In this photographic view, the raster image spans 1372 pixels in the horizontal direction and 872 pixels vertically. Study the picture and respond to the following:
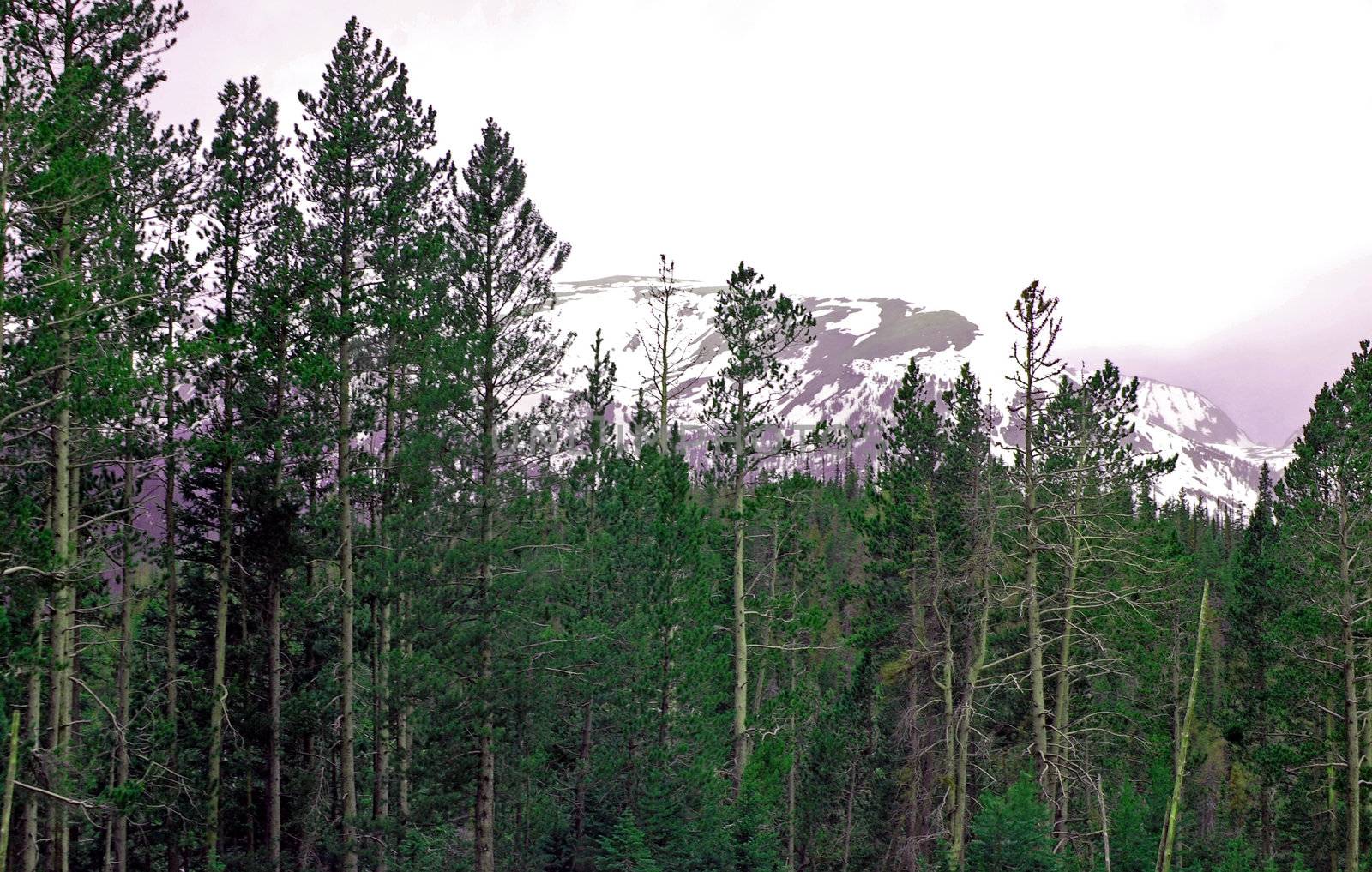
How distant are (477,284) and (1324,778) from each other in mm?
23297

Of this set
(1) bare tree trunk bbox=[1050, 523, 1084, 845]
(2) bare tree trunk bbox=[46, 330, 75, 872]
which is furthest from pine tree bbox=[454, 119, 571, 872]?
(1) bare tree trunk bbox=[1050, 523, 1084, 845]

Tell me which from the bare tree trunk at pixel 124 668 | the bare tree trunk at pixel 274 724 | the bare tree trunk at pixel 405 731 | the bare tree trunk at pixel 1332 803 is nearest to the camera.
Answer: the bare tree trunk at pixel 124 668

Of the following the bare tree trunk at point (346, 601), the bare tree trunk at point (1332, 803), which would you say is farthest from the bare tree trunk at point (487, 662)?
the bare tree trunk at point (1332, 803)

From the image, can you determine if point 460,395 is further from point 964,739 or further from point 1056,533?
point 1056,533

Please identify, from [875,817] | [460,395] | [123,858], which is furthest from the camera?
[875,817]

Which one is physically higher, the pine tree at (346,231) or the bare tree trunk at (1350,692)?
the pine tree at (346,231)

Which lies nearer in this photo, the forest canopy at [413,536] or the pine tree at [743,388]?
the forest canopy at [413,536]

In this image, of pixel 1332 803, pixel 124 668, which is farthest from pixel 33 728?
pixel 1332 803

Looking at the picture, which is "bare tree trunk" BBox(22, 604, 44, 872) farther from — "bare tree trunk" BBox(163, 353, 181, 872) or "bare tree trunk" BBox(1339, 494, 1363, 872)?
"bare tree trunk" BBox(1339, 494, 1363, 872)

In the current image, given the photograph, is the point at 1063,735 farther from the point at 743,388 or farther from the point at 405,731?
the point at 405,731

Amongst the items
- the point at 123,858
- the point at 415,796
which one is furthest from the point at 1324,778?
the point at 123,858

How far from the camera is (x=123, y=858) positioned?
15.1m

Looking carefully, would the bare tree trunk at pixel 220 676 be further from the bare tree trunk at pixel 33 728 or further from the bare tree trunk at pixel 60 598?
the bare tree trunk at pixel 33 728

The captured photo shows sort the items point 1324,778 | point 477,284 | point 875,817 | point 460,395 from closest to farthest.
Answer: point 460,395
point 477,284
point 1324,778
point 875,817
